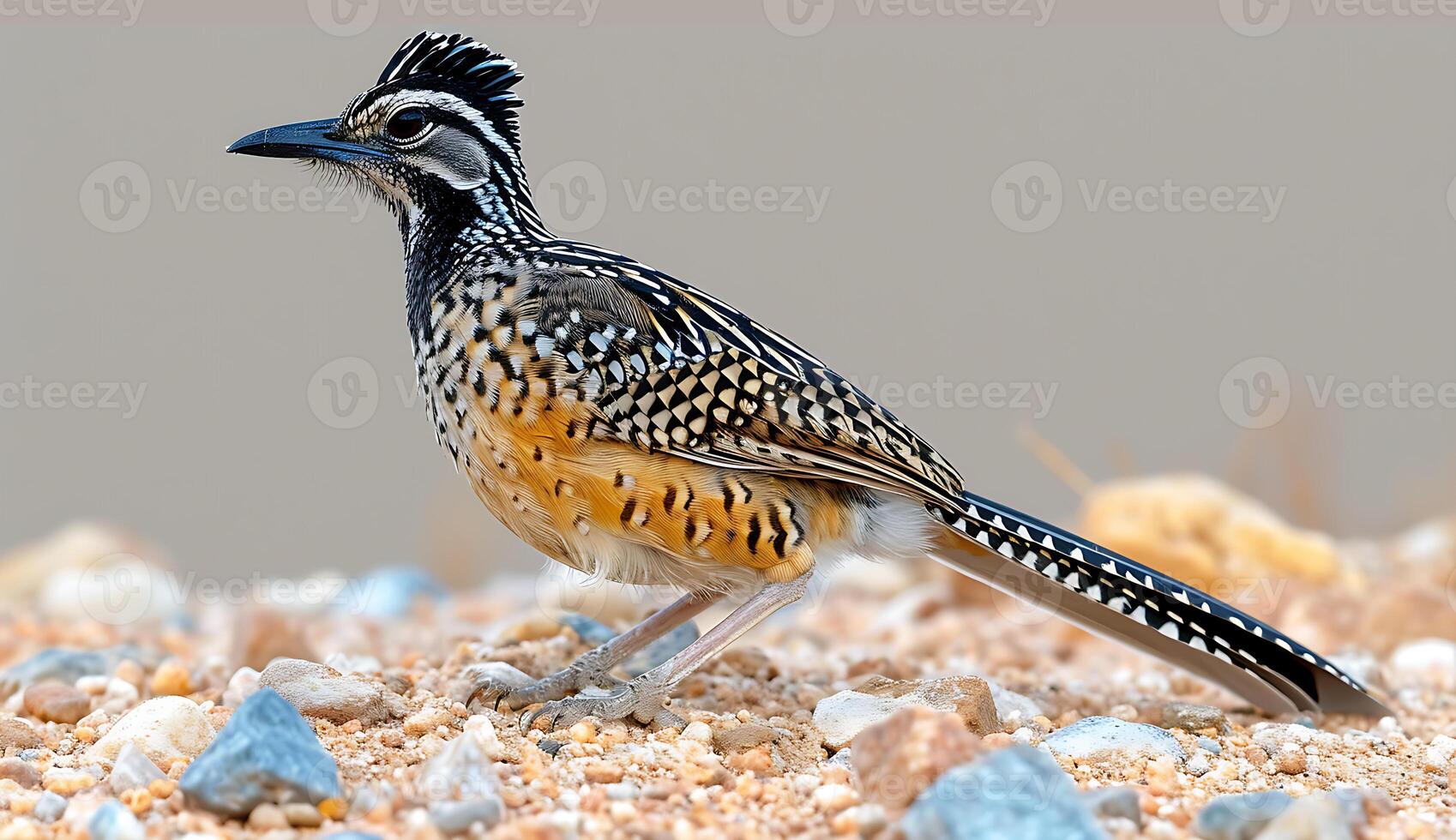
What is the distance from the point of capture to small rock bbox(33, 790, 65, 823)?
376 cm

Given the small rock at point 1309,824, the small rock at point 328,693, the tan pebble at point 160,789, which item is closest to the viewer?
the small rock at point 1309,824

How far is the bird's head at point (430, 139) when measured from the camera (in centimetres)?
567

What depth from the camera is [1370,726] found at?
5.67 m

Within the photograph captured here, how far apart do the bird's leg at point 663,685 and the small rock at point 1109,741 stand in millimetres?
1214

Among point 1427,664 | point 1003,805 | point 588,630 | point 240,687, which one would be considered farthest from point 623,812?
point 1427,664

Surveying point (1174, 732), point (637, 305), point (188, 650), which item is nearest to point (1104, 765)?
point (1174, 732)

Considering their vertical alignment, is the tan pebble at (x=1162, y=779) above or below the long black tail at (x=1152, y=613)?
below

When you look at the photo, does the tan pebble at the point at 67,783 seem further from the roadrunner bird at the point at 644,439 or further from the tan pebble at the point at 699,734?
the tan pebble at the point at 699,734

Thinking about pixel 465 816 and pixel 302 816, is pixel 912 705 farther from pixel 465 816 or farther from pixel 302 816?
pixel 302 816

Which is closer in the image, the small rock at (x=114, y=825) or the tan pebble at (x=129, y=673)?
the small rock at (x=114, y=825)

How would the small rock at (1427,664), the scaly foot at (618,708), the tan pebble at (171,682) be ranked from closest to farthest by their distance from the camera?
the scaly foot at (618,708)
the tan pebble at (171,682)
the small rock at (1427,664)

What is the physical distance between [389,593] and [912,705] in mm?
5327

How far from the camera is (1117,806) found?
149 inches

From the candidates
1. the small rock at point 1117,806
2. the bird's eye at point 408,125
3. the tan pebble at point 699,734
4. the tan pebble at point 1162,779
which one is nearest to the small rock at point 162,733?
the tan pebble at point 699,734
